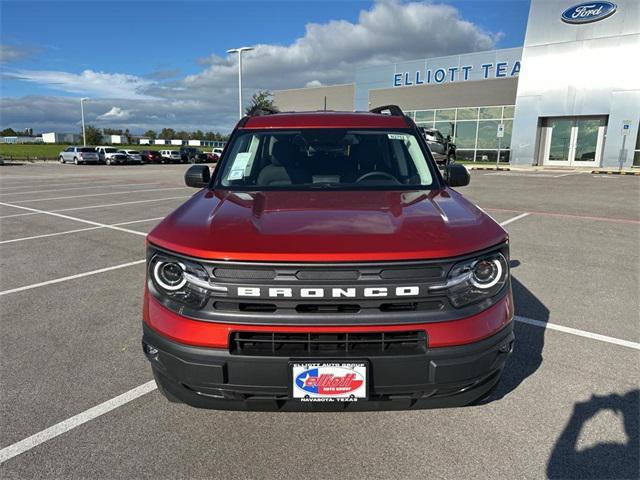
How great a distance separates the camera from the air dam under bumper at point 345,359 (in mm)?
2092

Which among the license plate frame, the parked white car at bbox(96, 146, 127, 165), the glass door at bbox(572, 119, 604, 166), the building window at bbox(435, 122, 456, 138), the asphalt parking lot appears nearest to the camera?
the license plate frame

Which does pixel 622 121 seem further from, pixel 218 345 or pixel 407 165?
pixel 218 345

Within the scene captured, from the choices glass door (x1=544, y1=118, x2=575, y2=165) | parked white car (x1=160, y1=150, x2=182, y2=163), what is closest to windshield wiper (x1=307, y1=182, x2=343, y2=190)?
glass door (x1=544, y1=118, x2=575, y2=165)

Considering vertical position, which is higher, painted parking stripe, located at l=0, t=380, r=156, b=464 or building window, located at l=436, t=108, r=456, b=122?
building window, located at l=436, t=108, r=456, b=122

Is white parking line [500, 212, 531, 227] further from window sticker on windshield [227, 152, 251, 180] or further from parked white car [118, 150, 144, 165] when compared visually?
parked white car [118, 150, 144, 165]

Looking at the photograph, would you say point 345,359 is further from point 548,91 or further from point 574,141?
point 574,141

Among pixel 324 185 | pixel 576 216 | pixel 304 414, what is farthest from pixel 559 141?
pixel 304 414

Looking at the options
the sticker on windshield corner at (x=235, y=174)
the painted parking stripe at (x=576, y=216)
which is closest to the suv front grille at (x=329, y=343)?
the sticker on windshield corner at (x=235, y=174)

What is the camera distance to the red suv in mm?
2098

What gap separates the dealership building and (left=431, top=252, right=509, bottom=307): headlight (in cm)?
2712

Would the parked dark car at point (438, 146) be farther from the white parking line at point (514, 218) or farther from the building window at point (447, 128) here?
the white parking line at point (514, 218)

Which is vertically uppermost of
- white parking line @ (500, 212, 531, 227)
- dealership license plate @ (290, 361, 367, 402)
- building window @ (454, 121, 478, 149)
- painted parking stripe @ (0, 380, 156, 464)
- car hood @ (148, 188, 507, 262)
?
building window @ (454, 121, 478, 149)

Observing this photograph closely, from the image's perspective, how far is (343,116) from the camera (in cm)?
394

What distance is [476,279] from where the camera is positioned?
7.48 feet
